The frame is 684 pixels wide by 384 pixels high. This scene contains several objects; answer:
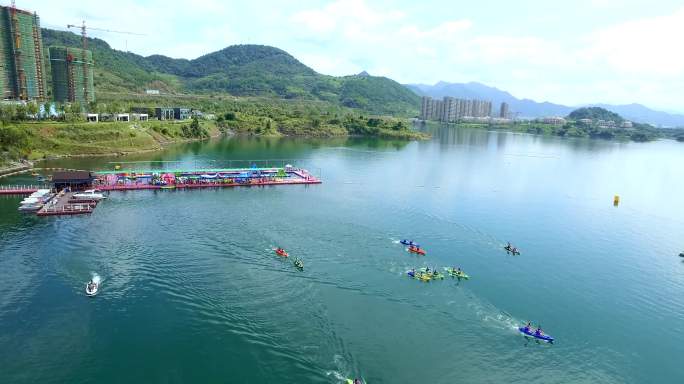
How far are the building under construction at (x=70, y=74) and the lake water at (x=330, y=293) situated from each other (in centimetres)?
11849

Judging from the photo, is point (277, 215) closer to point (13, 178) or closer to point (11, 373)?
point (11, 373)

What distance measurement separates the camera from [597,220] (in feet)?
274

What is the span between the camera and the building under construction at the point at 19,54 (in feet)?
451

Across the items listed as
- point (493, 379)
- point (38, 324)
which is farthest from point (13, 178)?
point (493, 379)

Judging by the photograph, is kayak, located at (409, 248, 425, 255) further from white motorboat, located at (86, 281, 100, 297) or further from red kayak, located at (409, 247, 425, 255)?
white motorboat, located at (86, 281, 100, 297)

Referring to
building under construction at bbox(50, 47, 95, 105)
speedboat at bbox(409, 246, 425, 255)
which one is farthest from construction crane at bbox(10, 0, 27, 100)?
speedboat at bbox(409, 246, 425, 255)

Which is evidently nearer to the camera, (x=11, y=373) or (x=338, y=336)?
(x=11, y=373)

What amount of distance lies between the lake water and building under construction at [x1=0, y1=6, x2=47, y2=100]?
3964 inches

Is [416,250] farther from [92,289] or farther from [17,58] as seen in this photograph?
[17,58]

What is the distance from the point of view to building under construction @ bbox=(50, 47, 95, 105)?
165 metres

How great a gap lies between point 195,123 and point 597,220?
477 feet

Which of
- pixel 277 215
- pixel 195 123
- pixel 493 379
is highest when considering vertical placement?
pixel 195 123

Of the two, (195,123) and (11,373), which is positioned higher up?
(195,123)

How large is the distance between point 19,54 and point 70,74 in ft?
87.4
